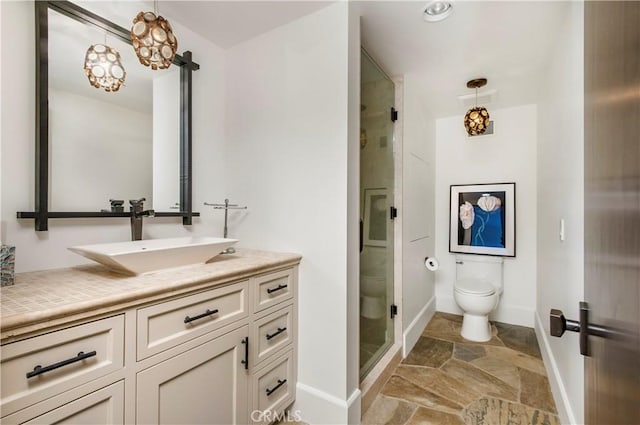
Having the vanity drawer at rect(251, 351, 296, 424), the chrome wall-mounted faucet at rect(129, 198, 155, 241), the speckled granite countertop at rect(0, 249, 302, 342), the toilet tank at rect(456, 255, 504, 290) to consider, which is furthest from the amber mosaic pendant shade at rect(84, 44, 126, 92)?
the toilet tank at rect(456, 255, 504, 290)

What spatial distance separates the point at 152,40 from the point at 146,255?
3.39 ft

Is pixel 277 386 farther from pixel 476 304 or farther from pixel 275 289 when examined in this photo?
pixel 476 304

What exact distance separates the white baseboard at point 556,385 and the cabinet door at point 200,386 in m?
1.66

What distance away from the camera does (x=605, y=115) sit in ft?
1.89

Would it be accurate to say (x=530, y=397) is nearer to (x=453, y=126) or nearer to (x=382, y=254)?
(x=382, y=254)

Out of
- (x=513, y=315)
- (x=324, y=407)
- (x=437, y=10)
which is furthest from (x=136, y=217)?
(x=513, y=315)

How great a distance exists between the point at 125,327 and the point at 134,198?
92cm

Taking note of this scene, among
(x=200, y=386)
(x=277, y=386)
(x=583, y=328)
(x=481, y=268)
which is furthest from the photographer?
(x=481, y=268)

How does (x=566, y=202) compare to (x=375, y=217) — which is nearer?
(x=566, y=202)

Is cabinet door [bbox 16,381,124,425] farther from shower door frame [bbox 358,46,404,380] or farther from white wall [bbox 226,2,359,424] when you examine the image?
shower door frame [bbox 358,46,404,380]

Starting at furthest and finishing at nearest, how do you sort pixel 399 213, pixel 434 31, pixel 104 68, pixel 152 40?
1. pixel 399 213
2. pixel 434 31
3. pixel 104 68
4. pixel 152 40

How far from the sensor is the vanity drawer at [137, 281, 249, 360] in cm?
106

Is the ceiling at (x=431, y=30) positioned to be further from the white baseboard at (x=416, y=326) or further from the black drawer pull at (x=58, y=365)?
the white baseboard at (x=416, y=326)

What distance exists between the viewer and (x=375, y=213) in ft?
7.52
